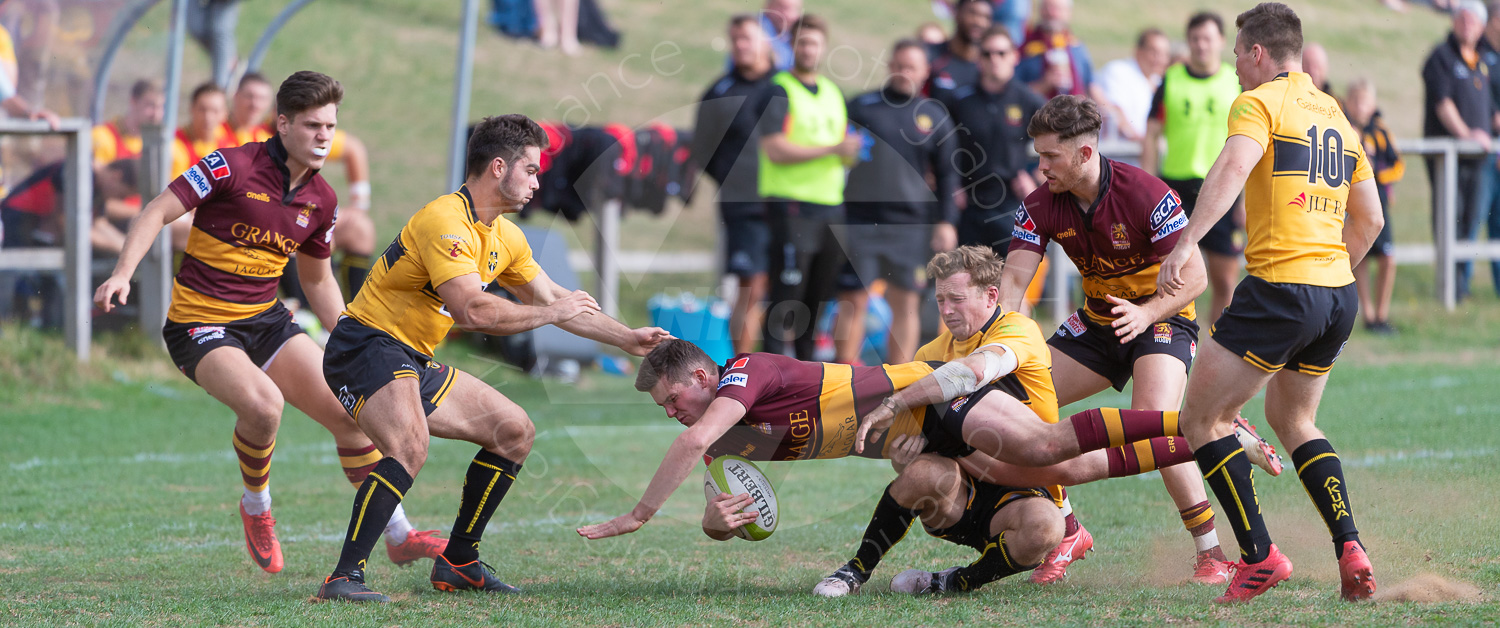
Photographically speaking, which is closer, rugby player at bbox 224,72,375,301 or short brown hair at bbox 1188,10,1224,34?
short brown hair at bbox 1188,10,1224,34

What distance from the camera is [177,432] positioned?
29.1ft

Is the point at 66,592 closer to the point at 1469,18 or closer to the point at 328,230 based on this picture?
the point at 328,230

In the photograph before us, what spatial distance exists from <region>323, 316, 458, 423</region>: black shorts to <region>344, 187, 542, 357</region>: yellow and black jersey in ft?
0.17

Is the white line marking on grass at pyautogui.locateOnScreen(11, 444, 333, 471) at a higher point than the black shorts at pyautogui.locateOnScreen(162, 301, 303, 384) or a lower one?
lower

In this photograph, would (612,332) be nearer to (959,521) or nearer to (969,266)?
(969,266)

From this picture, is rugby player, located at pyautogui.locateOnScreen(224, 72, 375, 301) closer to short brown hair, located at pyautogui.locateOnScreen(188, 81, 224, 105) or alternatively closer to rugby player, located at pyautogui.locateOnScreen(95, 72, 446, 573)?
short brown hair, located at pyautogui.locateOnScreen(188, 81, 224, 105)

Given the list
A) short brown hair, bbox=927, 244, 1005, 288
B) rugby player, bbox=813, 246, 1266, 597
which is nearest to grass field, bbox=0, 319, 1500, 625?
rugby player, bbox=813, 246, 1266, 597

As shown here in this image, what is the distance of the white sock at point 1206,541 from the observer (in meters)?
4.99

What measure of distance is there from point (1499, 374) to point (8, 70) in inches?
458

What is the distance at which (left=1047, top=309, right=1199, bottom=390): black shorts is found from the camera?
5094mm

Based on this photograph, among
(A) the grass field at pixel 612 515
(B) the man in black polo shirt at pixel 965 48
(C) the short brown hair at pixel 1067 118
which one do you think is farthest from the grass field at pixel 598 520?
(B) the man in black polo shirt at pixel 965 48

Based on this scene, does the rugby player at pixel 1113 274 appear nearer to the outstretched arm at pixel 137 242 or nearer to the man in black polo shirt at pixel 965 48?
the outstretched arm at pixel 137 242

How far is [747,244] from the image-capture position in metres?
9.31

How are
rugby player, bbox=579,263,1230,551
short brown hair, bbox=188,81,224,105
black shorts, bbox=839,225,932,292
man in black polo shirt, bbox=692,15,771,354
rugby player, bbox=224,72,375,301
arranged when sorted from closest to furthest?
rugby player, bbox=579,263,1230,551 → man in black polo shirt, bbox=692,15,771,354 → black shorts, bbox=839,225,932,292 → short brown hair, bbox=188,81,224,105 → rugby player, bbox=224,72,375,301
